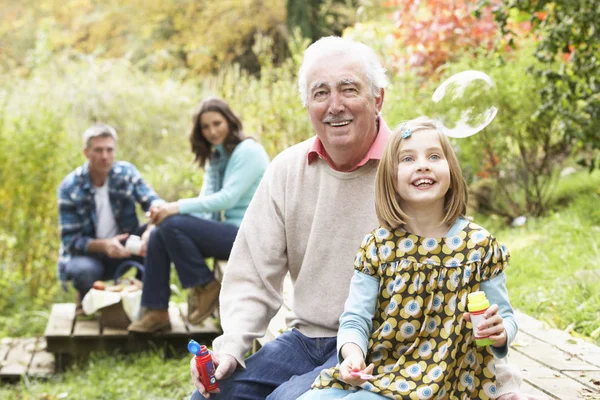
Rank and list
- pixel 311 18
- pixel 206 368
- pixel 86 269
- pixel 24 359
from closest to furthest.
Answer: pixel 206 368, pixel 24 359, pixel 86 269, pixel 311 18

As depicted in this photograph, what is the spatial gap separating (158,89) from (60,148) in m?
4.28

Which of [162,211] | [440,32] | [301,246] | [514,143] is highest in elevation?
[440,32]

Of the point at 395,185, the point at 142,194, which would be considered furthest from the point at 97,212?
the point at 395,185

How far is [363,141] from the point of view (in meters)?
2.55

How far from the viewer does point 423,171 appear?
2.14 meters

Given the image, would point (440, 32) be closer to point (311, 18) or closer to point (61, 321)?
point (61, 321)

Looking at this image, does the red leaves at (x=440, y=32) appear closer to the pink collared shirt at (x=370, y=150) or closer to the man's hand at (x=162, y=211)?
the man's hand at (x=162, y=211)

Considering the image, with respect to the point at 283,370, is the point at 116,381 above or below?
below

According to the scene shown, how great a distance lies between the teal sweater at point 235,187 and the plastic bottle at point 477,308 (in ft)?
9.78

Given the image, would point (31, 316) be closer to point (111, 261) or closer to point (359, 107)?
point (111, 261)

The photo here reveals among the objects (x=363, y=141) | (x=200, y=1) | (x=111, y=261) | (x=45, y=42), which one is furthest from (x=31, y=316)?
(x=200, y=1)

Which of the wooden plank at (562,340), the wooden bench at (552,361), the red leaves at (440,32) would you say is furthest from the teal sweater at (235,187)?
the red leaves at (440,32)

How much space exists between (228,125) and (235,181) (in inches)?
15.1

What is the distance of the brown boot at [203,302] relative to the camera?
16.4 ft
